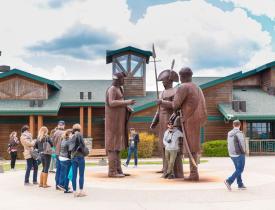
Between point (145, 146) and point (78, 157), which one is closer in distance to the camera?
point (78, 157)

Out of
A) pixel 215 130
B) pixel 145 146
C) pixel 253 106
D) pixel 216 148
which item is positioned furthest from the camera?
pixel 253 106

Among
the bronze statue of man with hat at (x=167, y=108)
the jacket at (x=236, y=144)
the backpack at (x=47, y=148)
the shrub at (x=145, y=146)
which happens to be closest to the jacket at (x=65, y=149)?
the backpack at (x=47, y=148)

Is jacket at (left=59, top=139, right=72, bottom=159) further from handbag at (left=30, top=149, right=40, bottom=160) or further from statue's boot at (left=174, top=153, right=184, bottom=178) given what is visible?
statue's boot at (left=174, top=153, right=184, bottom=178)

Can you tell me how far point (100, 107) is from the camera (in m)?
33.1

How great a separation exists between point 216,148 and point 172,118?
1729cm

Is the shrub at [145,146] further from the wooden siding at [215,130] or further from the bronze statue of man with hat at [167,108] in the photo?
the bronze statue of man with hat at [167,108]

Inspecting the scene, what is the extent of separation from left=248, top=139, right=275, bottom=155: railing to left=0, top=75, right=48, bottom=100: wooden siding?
1520 cm

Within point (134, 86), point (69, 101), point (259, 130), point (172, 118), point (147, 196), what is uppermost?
point (134, 86)

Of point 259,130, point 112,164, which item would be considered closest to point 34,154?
point 112,164

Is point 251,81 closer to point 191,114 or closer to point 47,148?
point 191,114

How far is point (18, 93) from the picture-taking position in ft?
108

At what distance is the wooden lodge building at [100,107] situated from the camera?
3033 cm

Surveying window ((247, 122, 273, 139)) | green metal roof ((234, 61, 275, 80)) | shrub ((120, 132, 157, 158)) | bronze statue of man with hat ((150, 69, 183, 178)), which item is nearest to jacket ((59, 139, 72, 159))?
bronze statue of man with hat ((150, 69, 183, 178))

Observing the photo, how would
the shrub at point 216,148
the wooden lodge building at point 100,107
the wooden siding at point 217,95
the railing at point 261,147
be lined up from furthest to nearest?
the wooden siding at point 217,95
the wooden lodge building at point 100,107
the railing at point 261,147
the shrub at point 216,148
